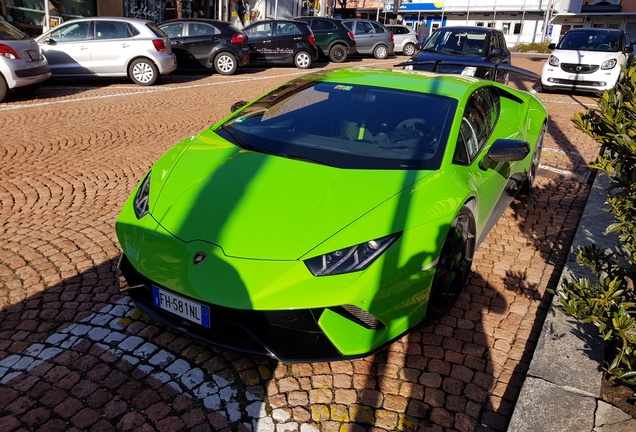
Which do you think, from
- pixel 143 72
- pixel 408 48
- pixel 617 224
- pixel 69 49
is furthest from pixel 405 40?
pixel 617 224

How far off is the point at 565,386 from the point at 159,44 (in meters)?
11.3

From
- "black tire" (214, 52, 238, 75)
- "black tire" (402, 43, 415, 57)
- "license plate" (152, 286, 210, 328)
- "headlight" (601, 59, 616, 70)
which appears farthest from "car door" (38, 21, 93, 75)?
"black tire" (402, 43, 415, 57)

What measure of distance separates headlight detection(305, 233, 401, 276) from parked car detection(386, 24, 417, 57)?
24.8 meters

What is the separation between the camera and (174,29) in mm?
14367

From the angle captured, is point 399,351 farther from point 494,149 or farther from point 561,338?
point 494,149

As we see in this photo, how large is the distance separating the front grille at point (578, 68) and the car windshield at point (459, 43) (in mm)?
2995

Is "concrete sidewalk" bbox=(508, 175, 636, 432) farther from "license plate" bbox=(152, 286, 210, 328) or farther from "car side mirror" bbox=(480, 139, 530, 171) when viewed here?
"license plate" bbox=(152, 286, 210, 328)

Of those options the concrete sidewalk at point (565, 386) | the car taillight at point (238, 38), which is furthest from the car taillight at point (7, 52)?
the concrete sidewalk at point (565, 386)

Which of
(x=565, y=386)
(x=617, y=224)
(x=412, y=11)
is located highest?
(x=412, y=11)

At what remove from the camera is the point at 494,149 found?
11.9 feet

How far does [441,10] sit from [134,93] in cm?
5715

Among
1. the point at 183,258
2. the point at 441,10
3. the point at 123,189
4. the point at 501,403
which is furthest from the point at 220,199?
the point at 441,10

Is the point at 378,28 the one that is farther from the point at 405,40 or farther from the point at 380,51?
the point at 405,40

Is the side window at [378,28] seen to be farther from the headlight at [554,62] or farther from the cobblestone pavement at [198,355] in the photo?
the cobblestone pavement at [198,355]
